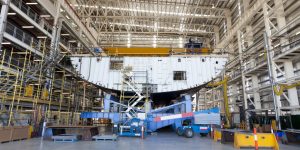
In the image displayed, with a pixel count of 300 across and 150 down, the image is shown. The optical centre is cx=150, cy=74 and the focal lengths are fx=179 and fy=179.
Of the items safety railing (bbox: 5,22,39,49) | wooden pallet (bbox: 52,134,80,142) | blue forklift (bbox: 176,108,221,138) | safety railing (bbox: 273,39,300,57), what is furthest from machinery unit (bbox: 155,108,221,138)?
safety railing (bbox: 5,22,39,49)

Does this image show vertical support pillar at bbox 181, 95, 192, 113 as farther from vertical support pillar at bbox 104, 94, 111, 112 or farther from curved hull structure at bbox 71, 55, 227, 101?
vertical support pillar at bbox 104, 94, 111, 112

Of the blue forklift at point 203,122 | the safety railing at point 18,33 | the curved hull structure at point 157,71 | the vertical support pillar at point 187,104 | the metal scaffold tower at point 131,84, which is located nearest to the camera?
the blue forklift at point 203,122

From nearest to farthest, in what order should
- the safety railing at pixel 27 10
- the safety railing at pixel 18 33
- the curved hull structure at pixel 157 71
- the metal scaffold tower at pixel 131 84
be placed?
the metal scaffold tower at pixel 131 84, the curved hull structure at pixel 157 71, the safety railing at pixel 18 33, the safety railing at pixel 27 10

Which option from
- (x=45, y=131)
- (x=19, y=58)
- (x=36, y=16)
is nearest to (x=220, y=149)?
(x=45, y=131)

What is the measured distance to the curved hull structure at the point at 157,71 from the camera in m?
13.1

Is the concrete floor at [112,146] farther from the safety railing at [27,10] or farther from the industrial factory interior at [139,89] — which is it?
the safety railing at [27,10]

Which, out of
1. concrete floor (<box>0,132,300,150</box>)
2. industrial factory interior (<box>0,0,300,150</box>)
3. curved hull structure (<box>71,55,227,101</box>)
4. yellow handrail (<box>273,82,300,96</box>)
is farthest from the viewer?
curved hull structure (<box>71,55,227,101</box>)

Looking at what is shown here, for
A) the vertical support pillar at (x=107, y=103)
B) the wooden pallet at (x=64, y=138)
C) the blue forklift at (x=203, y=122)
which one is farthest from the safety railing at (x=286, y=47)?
the wooden pallet at (x=64, y=138)

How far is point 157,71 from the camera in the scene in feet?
43.5

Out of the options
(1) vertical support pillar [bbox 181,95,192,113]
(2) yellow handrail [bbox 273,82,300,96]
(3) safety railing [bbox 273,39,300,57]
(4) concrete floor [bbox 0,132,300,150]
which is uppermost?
(3) safety railing [bbox 273,39,300,57]

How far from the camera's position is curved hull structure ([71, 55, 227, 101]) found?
1306 centimetres

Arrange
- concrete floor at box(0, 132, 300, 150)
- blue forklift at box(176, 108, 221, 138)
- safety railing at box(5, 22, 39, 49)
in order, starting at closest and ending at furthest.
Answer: concrete floor at box(0, 132, 300, 150)
blue forklift at box(176, 108, 221, 138)
safety railing at box(5, 22, 39, 49)

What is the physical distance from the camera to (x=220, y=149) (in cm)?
707

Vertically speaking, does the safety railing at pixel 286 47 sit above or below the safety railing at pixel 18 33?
below
